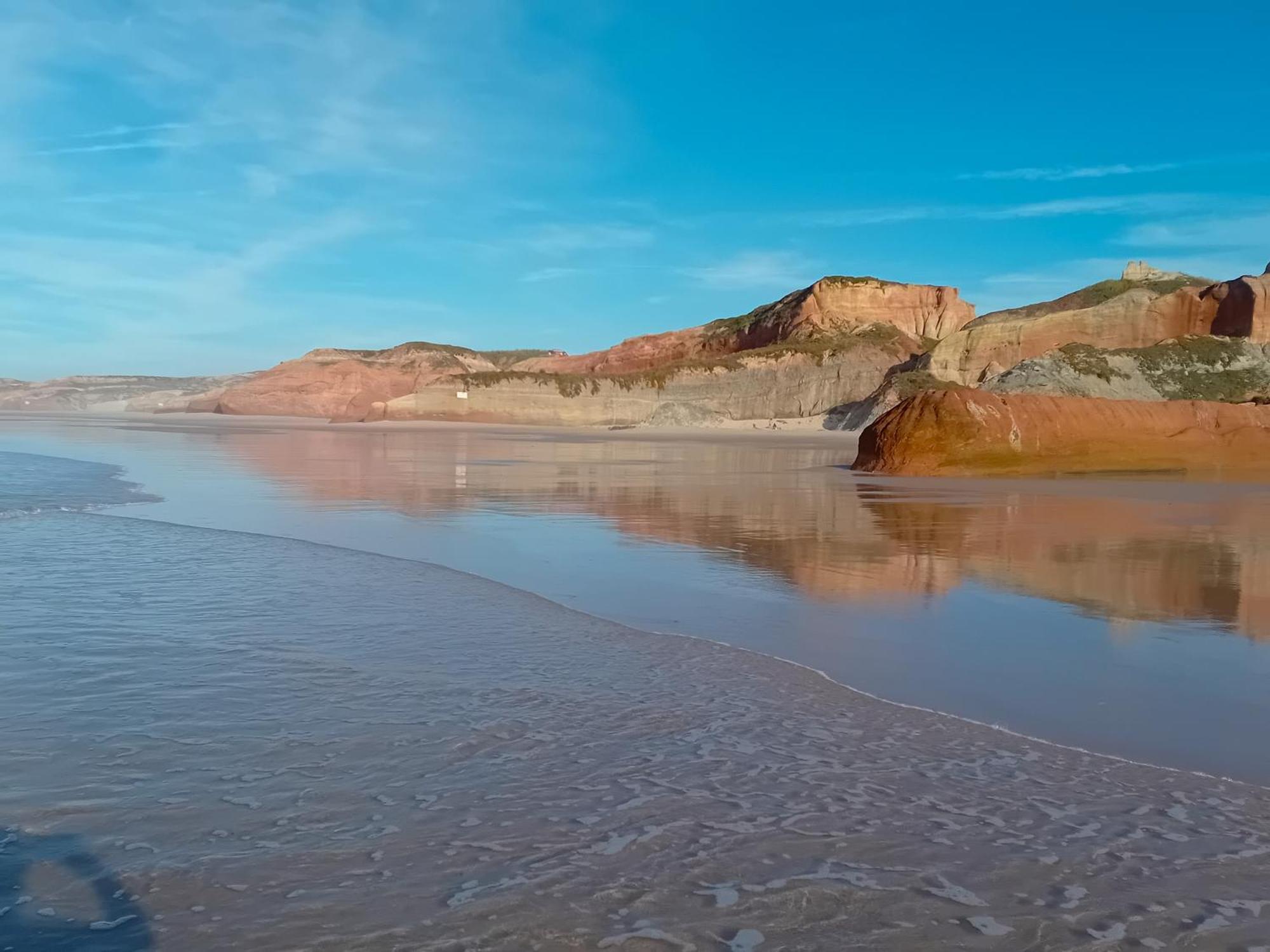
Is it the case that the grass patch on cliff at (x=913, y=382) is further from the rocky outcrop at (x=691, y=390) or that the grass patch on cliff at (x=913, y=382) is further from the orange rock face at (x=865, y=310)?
the orange rock face at (x=865, y=310)

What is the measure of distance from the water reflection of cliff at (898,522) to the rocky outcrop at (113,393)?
100491 millimetres

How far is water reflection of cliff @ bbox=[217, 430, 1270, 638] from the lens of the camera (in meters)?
6.12

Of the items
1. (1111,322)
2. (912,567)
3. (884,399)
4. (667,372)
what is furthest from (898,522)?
(667,372)

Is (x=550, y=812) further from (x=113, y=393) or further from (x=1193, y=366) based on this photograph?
(x=113, y=393)

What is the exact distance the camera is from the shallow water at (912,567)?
387 centimetres

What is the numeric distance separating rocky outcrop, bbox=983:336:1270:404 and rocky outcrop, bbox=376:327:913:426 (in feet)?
77.6

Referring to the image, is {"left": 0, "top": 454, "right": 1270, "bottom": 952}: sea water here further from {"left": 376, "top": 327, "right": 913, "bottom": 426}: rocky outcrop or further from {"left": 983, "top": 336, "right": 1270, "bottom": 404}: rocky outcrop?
{"left": 376, "top": 327, "right": 913, "bottom": 426}: rocky outcrop

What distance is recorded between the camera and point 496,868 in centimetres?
232

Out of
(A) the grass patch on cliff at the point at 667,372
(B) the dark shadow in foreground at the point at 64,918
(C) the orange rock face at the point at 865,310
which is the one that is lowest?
(B) the dark shadow in foreground at the point at 64,918

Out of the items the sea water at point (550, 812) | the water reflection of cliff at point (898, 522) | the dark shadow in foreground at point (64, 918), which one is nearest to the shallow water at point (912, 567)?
the water reflection of cliff at point (898, 522)

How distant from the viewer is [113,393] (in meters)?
146

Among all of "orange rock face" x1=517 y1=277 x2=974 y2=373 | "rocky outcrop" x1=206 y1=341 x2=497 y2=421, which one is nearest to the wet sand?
"orange rock face" x1=517 y1=277 x2=974 y2=373

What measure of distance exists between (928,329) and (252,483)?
206 ft

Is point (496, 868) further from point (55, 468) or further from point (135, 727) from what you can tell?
point (55, 468)
